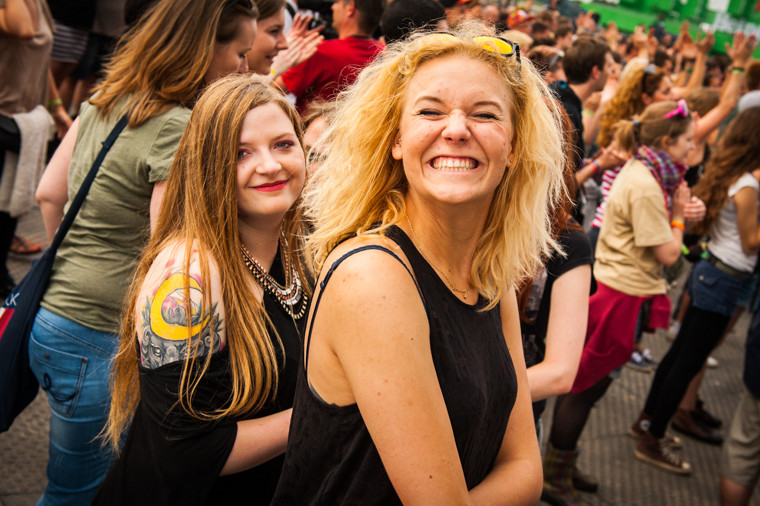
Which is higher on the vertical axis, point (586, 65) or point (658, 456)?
point (586, 65)

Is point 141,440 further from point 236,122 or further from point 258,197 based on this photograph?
point 236,122

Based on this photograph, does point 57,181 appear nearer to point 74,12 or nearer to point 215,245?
point 215,245

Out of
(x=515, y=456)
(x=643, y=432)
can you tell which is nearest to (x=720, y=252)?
(x=643, y=432)

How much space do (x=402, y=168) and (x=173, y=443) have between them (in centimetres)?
92

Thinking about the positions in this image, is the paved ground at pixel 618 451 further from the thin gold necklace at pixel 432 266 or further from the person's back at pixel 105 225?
the thin gold necklace at pixel 432 266

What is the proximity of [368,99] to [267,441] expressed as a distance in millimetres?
940

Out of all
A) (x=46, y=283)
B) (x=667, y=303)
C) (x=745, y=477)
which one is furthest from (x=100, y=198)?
(x=745, y=477)

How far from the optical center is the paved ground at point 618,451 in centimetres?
307

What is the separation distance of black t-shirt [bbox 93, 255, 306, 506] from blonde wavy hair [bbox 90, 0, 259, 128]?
3.29 ft

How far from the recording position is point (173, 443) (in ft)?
5.39

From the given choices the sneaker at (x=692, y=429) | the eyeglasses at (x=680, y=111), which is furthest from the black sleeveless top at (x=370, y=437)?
the sneaker at (x=692, y=429)

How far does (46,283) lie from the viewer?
7.22 ft

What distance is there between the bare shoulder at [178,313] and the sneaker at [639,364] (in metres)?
4.72

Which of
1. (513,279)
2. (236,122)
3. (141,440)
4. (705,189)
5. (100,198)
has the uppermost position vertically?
(236,122)
